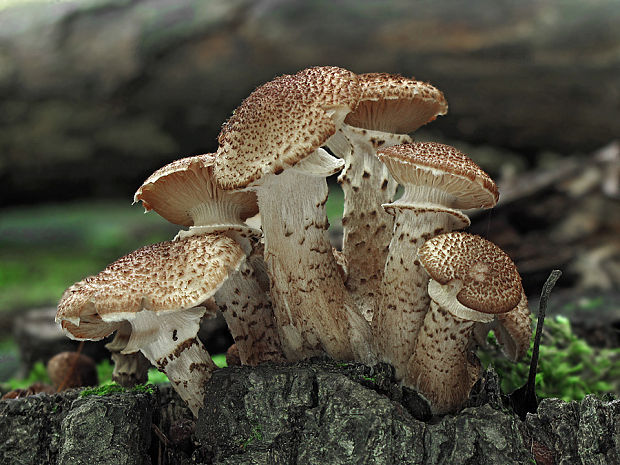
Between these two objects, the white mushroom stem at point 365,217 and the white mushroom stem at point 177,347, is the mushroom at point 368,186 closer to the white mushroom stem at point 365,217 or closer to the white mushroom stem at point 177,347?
the white mushroom stem at point 365,217

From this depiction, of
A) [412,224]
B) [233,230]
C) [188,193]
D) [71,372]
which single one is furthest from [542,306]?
[71,372]

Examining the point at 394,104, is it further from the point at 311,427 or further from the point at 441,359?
the point at 311,427

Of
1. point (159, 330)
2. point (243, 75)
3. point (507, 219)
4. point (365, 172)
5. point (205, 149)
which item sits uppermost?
point (365, 172)

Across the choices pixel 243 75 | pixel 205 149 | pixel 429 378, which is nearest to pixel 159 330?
pixel 429 378

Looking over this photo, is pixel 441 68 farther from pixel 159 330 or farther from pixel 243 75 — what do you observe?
pixel 159 330

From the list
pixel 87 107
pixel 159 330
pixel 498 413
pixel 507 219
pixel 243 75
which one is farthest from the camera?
pixel 87 107

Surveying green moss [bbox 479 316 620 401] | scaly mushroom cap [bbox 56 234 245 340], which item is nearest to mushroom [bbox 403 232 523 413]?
scaly mushroom cap [bbox 56 234 245 340]
